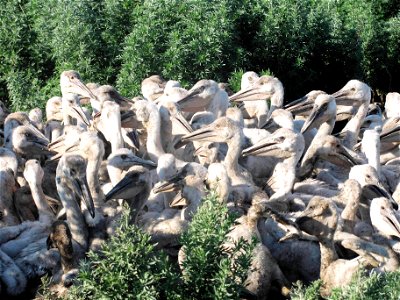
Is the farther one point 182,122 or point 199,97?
point 199,97

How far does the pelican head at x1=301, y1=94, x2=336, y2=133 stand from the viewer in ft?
36.2

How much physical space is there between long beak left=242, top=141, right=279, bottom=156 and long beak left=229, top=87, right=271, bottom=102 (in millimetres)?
1820

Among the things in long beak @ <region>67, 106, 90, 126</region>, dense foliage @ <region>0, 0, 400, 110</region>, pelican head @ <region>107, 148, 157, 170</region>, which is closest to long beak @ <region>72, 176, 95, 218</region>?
pelican head @ <region>107, 148, 157, 170</region>

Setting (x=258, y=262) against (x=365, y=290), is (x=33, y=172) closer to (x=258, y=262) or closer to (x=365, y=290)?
(x=258, y=262)

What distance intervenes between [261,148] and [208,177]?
101cm

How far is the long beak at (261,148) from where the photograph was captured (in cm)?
1005

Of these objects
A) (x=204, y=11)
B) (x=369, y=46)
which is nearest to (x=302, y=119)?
(x=204, y=11)

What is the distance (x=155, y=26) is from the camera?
13664 mm

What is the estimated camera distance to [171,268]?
7.43 metres

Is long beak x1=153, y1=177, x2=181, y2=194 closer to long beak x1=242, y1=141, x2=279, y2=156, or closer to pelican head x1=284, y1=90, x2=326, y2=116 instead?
long beak x1=242, y1=141, x2=279, y2=156

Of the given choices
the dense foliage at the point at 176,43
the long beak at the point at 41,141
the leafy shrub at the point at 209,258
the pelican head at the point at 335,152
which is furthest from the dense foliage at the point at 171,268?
the dense foliage at the point at 176,43

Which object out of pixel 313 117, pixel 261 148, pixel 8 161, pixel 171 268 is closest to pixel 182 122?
pixel 261 148

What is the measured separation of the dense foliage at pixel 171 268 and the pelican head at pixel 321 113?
376 cm

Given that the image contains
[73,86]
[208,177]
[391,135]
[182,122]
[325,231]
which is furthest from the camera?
[73,86]
